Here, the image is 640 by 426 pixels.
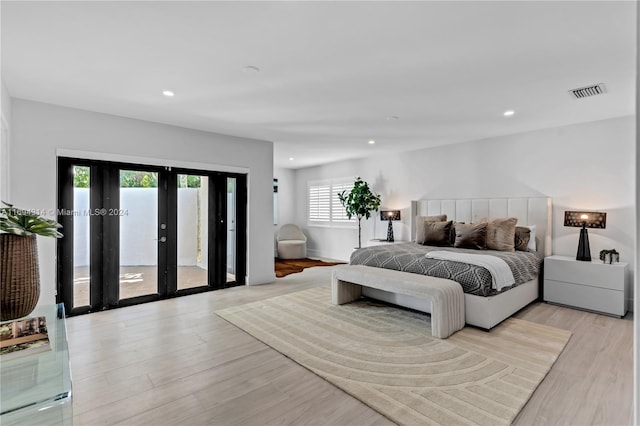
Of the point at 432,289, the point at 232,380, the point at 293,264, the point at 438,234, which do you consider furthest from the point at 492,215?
the point at 232,380

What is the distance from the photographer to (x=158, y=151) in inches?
179

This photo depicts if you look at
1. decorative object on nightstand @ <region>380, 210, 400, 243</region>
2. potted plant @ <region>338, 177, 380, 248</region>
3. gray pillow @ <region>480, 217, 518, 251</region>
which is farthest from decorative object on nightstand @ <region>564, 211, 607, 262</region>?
potted plant @ <region>338, 177, 380, 248</region>

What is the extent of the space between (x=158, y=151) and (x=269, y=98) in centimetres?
205

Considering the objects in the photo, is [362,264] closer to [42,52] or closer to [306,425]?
[306,425]

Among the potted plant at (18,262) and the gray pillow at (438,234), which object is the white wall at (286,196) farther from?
the potted plant at (18,262)

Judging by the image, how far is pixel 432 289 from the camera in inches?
128

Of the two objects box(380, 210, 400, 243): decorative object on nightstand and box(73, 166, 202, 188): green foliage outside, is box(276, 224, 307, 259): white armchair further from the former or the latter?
box(73, 166, 202, 188): green foliage outside

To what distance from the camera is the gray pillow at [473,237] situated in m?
4.67

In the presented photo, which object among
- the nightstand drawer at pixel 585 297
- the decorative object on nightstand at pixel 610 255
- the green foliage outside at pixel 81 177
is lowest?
the nightstand drawer at pixel 585 297

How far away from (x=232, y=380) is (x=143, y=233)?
2975 millimetres

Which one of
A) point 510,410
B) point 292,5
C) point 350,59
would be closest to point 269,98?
point 350,59

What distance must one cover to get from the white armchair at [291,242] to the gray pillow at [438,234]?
159 inches

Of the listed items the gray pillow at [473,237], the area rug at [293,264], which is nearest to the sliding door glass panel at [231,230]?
the area rug at [293,264]

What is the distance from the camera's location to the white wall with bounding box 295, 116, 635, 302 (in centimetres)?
426
